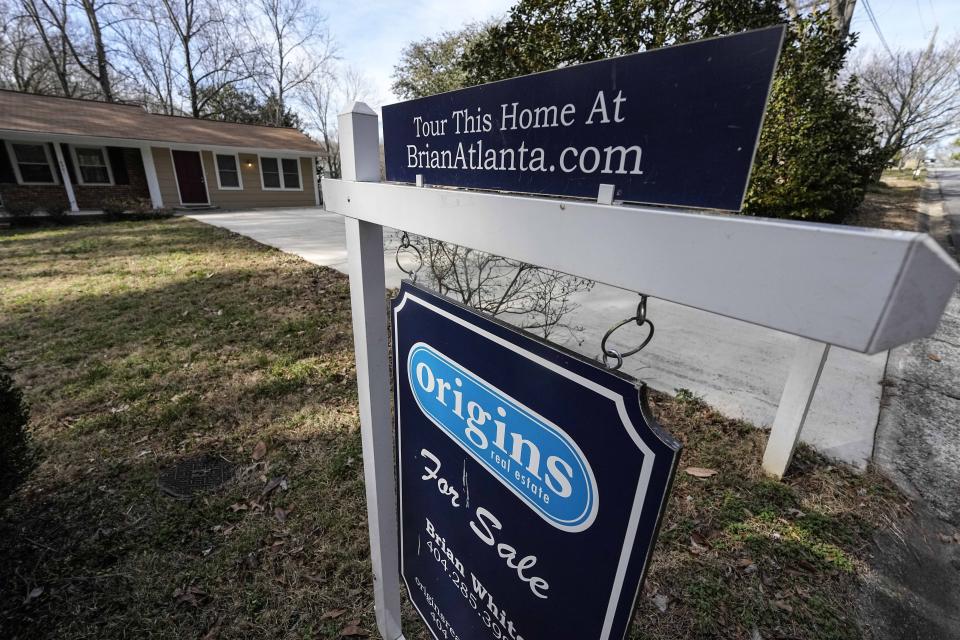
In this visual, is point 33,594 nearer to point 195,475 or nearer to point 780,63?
point 195,475

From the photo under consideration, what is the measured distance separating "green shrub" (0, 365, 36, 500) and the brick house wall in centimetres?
1630

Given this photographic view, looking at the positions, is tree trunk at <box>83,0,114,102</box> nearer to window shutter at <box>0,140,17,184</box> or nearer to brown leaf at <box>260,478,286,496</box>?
window shutter at <box>0,140,17,184</box>

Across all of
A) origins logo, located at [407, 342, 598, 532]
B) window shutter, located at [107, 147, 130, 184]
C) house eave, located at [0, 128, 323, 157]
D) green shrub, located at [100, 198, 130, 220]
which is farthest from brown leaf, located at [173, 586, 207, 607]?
window shutter, located at [107, 147, 130, 184]

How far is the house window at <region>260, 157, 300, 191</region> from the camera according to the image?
1827 cm

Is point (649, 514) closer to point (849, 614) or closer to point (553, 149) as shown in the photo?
point (553, 149)

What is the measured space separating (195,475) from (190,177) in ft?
58.8

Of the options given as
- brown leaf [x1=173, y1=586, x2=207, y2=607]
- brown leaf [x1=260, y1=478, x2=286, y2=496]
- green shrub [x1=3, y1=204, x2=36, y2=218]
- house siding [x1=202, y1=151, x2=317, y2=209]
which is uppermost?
house siding [x1=202, y1=151, x2=317, y2=209]

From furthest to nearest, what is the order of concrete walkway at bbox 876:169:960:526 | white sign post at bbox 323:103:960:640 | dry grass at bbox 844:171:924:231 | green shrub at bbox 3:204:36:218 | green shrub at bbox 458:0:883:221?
green shrub at bbox 3:204:36:218 → dry grass at bbox 844:171:924:231 → green shrub at bbox 458:0:883:221 → concrete walkway at bbox 876:169:960:526 → white sign post at bbox 323:103:960:640

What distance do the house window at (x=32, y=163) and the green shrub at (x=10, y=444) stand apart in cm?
1722

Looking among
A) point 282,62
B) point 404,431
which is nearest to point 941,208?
point 404,431

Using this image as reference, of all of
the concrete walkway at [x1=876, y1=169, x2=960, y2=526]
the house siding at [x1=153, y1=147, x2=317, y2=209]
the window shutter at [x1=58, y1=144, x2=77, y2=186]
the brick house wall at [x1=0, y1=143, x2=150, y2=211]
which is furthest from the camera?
the house siding at [x1=153, y1=147, x2=317, y2=209]

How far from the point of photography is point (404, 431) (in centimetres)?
149

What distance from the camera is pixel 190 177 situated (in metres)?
16.7

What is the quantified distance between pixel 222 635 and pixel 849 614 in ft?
8.91
